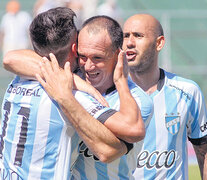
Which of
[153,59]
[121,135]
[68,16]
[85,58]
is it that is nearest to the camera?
[121,135]

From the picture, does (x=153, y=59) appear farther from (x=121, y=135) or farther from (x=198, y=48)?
(x=198, y=48)

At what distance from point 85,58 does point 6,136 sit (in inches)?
30.7

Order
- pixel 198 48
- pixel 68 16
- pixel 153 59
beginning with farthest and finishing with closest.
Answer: pixel 198 48 → pixel 153 59 → pixel 68 16

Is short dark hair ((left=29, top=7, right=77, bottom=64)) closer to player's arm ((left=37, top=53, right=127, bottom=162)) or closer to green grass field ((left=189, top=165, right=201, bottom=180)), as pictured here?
player's arm ((left=37, top=53, right=127, bottom=162))

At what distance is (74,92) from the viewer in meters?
3.38

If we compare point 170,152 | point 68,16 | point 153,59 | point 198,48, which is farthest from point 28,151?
point 198,48

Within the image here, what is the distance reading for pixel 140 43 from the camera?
201 inches

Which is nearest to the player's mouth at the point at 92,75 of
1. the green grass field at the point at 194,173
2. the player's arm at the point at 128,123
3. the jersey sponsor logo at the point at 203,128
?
the player's arm at the point at 128,123

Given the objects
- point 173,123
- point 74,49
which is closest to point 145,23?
point 173,123

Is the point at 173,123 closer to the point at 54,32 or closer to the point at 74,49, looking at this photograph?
the point at 74,49

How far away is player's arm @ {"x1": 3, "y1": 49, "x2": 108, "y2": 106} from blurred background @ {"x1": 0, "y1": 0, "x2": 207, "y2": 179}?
8.57 meters

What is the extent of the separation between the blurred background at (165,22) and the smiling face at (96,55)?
8.60m

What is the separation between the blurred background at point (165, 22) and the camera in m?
13.0

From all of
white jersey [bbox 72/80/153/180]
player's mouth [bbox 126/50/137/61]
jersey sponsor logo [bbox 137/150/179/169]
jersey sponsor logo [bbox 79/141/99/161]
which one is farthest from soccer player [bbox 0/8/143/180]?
player's mouth [bbox 126/50/137/61]
